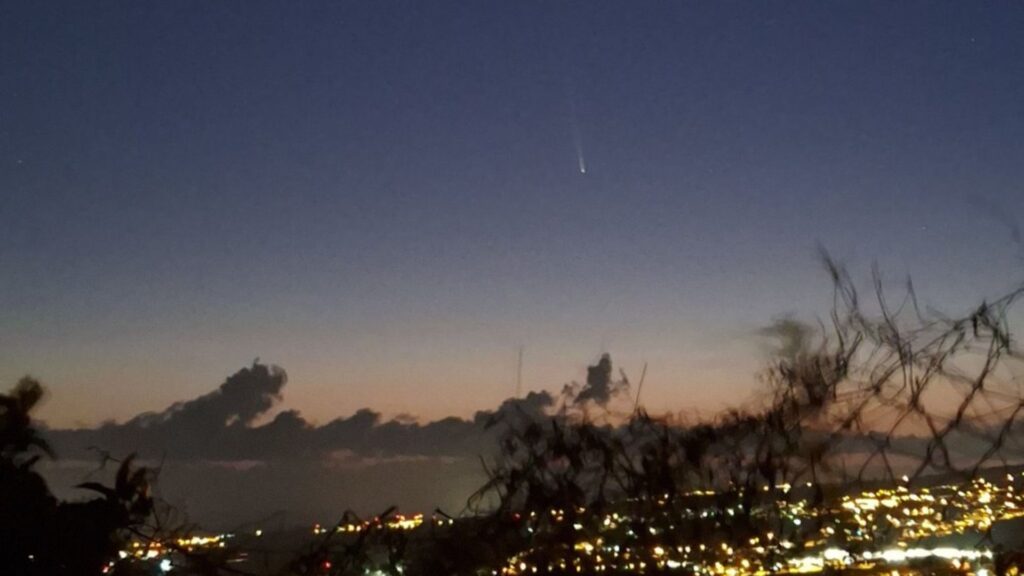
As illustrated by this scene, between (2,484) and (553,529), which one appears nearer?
(2,484)

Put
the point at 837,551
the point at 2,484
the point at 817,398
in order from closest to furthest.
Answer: the point at 2,484
the point at 817,398
the point at 837,551

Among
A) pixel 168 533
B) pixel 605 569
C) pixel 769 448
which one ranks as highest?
pixel 769 448

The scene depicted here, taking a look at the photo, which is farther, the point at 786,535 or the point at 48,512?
the point at 786,535

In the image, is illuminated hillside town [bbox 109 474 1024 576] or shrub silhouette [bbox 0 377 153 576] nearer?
shrub silhouette [bbox 0 377 153 576]

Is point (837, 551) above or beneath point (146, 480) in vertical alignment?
beneath

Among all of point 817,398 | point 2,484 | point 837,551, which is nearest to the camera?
point 2,484

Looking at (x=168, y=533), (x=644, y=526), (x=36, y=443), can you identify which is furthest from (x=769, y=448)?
(x=36, y=443)

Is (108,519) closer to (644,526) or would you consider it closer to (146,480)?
(146,480)

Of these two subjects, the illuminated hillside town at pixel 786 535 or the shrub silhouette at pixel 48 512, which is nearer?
the shrub silhouette at pixel 48 512
